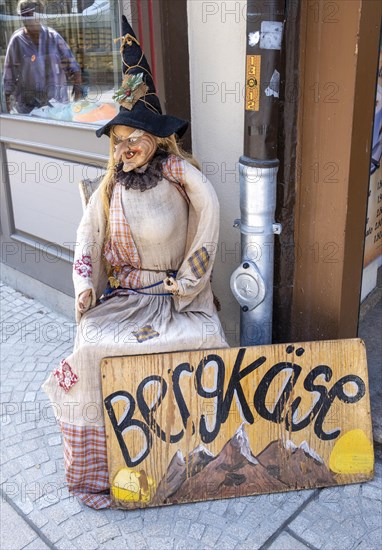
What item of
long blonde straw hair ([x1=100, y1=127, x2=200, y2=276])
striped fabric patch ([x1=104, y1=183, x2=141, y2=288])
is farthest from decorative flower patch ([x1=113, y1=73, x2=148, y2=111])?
striped fabric patch ([x1=104, y1=183, x2=141, y2=288])

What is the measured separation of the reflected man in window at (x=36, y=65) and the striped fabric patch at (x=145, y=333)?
78.3 inches

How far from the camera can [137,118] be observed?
8.69 ft

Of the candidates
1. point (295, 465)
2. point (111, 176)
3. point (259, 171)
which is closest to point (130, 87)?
point (111, 176)

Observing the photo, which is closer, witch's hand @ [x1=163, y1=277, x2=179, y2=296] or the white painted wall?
witch's hand @ [x1=163, y1=277, x2=179, y2=296]

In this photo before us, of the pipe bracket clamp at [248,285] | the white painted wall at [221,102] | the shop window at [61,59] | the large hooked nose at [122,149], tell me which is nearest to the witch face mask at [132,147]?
the large hooked nose at [122,149]

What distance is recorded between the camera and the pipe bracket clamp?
2967mm

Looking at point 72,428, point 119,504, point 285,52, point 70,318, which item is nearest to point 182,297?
point 72,428

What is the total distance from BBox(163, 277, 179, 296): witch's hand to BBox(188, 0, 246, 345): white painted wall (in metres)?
0.74

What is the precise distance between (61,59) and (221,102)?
1474 millimetres

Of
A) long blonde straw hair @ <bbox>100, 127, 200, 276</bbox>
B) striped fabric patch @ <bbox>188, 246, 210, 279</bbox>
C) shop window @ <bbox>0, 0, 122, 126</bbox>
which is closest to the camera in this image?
striped fabric patch @ <bbox>188, 246, 210, 279</bbox>

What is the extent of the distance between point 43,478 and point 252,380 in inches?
45.7

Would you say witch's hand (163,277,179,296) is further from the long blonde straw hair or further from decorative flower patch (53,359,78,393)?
decorative flower patch (53,359,78,393)

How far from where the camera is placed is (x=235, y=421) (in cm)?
274

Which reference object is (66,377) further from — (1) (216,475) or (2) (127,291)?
(1) (216,475)
